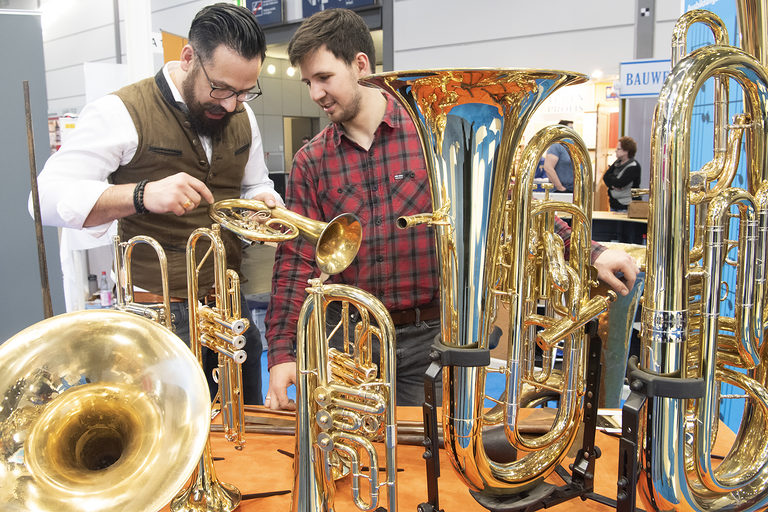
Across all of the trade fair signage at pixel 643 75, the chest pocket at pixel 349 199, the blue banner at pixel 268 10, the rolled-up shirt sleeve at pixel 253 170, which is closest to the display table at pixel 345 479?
the chest pocket at pixel 349 199

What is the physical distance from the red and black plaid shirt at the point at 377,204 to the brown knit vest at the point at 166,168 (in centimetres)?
33

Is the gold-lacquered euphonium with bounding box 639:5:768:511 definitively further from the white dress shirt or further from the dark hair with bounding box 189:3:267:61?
the dark hair with bounding box 189:3:267:61

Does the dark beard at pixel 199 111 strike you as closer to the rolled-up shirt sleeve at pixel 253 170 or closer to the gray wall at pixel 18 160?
the rolled-up shirt sleeve at pixel 253 170

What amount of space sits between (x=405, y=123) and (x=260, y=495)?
1183 millimetres

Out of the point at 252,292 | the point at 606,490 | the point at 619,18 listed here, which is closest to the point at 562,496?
the point at 606,490

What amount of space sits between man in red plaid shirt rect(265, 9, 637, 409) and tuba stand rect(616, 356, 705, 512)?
3.33 ft

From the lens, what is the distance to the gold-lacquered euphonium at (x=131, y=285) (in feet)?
4.04

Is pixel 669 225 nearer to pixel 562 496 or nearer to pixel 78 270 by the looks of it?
pixel 562 496

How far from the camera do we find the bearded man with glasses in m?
1.74

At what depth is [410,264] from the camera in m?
1.83

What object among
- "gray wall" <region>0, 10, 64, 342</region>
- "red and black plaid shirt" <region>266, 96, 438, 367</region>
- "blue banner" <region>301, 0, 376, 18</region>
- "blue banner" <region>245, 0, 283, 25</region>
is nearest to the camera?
"red and black plaid shirt" <region>266, 96, 438, 367</region>

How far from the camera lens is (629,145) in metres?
5.55

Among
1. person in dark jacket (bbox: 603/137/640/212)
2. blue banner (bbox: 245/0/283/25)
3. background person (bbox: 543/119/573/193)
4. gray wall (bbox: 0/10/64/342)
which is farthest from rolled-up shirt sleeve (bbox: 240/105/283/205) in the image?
blue banner (bbox: 245/0/283/25)

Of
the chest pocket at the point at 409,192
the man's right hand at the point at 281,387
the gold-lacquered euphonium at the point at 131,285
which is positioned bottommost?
the man's right hand at the point at 281,387
